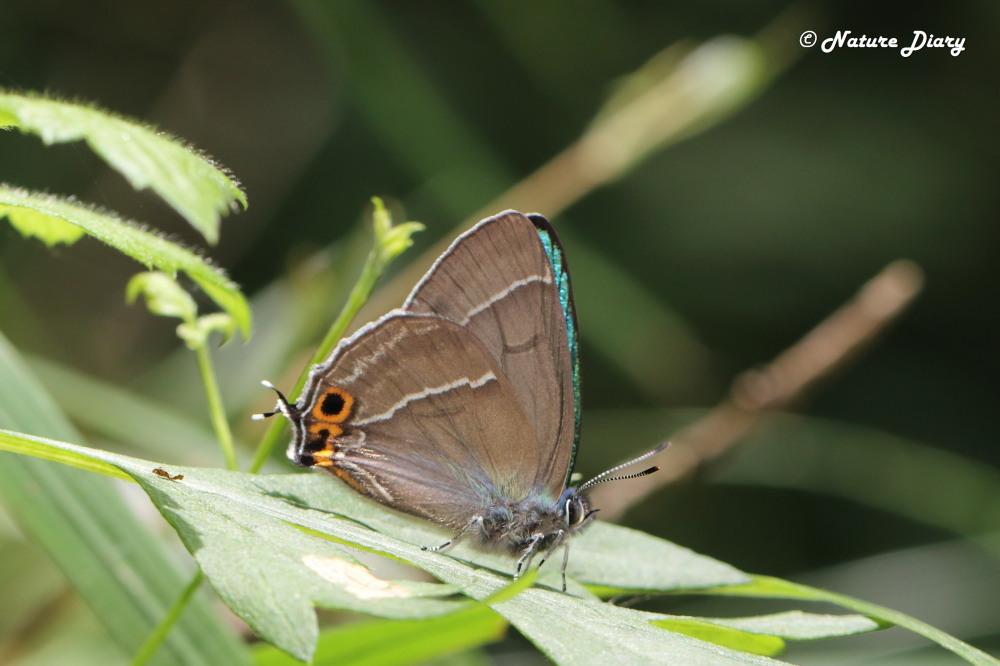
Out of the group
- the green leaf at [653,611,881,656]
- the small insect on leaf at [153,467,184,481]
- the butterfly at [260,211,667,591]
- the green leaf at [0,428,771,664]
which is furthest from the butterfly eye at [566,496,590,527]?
the small insect on leaf at [153,467,184,481]

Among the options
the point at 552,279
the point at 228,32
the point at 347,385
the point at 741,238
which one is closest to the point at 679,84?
the point at 741,238

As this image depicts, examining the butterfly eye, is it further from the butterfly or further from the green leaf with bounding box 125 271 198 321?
the green leaf with bounding box 125 271 198 321

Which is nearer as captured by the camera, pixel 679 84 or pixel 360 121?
pixel 679 84

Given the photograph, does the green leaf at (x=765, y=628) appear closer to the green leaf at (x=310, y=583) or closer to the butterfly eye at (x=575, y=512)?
the green leaf at (x=310, y=583)

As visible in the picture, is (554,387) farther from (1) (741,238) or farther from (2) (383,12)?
(2) (383,12)

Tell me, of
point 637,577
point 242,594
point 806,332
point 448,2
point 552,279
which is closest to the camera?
point 242,594

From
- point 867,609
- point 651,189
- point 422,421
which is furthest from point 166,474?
point 651,189
